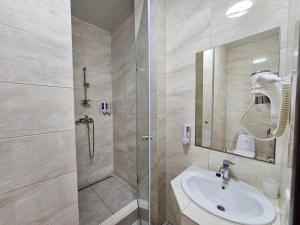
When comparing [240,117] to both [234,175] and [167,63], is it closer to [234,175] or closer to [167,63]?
[234,175]

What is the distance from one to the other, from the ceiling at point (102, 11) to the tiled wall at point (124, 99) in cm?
11

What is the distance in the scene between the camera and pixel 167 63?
1383 millimetres

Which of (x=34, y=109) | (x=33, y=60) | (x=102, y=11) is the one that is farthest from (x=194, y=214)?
(x=102, y=11)

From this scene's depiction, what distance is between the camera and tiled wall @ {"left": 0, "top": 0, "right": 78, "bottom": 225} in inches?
24.9

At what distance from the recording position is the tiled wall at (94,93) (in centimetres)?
180

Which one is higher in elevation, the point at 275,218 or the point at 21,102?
the point at 21,102

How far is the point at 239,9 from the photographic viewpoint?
2.92 feet

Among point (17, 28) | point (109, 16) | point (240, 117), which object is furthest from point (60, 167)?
point (109, 16)

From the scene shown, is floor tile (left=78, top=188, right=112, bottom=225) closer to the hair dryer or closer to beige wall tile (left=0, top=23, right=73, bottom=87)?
beige wall tile (left=0, top=23, right=73, bottom=87)

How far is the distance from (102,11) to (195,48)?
1331 mm

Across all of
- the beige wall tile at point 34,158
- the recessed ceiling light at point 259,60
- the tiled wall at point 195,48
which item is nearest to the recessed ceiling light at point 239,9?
the tiled wall at point 195,48

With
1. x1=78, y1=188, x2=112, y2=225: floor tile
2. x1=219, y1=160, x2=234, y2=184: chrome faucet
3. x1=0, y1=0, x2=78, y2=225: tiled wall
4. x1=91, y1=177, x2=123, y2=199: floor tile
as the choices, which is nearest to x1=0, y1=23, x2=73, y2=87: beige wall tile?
x1=0, y1=0, x2=78, y2=225: tiled wall

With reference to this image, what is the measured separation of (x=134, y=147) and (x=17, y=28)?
1565 millimetres

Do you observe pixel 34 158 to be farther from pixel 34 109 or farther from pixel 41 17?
pixel 41 17
